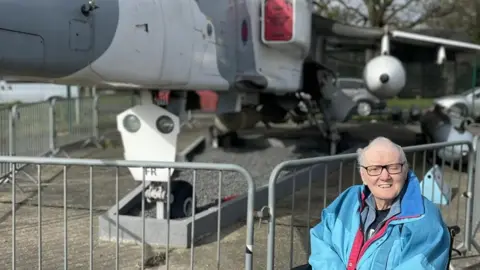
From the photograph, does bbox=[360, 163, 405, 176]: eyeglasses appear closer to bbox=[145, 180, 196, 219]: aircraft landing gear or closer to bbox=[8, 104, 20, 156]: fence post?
bbox=[145, 180, 196, 219]: aircraft landing gear

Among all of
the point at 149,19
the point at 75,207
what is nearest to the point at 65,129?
the point at 75,207

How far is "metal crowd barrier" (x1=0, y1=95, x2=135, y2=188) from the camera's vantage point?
844cm

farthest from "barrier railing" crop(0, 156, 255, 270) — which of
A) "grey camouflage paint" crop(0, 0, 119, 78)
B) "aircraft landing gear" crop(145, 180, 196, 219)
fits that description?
"grey camouflage paint" crop(0, 0, 119, 78)

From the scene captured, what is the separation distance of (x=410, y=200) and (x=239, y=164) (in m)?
6.13

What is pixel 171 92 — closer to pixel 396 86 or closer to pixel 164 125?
pixel 164 125

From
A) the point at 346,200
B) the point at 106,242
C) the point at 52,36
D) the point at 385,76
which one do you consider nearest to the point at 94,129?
the point at 385,76

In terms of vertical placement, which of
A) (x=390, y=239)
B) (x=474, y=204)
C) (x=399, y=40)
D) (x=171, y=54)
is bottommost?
(x=474, y=204)

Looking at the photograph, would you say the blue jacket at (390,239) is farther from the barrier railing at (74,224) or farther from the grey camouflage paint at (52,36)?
the grey camouflage paint at (52,36)

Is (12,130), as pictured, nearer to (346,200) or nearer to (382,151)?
(346,200)

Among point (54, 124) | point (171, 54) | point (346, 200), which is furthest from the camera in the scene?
point (54, 124)

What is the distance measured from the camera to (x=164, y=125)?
18.8 feet

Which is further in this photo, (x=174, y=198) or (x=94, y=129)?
(x=94, y=129)

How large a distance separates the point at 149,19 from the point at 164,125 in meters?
1.46

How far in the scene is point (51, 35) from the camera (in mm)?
3672
